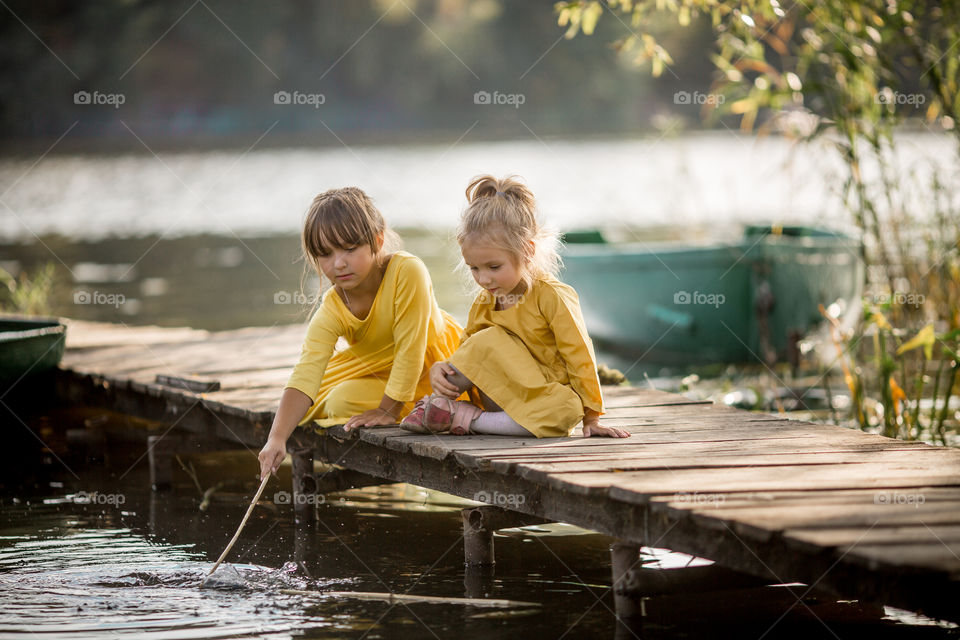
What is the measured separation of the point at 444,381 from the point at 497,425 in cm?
27

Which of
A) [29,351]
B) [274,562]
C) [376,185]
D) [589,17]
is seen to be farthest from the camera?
[376,185]

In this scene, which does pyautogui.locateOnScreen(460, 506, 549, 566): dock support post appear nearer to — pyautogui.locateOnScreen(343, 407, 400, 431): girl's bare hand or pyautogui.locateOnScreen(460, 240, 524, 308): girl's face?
pyautogui.locateOnScreen(343, 407, 400, 431): girl's bare hand

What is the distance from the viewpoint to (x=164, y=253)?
19.4 m

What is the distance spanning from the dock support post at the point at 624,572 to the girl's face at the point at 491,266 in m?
1.13

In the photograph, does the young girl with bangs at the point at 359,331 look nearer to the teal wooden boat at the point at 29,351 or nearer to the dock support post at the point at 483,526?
the dock support post at the point at 483,526

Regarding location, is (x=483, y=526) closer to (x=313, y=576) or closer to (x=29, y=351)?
(x=313, y=576)

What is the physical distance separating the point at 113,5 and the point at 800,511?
141ft

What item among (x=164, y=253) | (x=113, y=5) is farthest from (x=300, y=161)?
(x=164, y=253)

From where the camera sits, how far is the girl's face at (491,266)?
4426 millimetres

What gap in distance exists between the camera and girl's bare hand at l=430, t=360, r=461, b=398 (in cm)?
461

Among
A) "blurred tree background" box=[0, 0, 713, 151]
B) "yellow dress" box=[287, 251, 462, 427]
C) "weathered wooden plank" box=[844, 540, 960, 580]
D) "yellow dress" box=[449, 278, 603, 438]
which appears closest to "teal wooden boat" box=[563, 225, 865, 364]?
"yellow dress" box=[287, 251, 462, 427]

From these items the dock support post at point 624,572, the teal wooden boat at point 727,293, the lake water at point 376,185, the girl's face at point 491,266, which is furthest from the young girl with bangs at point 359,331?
the lake water at point 376,185

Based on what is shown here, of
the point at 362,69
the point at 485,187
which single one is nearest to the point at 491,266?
the point at 485,187

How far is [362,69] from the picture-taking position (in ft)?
154
